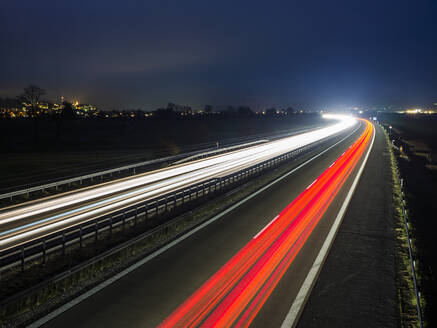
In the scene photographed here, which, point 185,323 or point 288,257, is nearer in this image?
point 185,323

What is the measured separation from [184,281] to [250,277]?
7.36 ft

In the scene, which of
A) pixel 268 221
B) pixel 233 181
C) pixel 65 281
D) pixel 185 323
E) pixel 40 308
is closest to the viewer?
pixel 185 323

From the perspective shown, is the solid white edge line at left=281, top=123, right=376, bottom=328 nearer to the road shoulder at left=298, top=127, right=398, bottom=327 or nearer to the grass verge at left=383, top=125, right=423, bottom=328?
the road shoulder at left=298, top=127, right=398, bottom=327

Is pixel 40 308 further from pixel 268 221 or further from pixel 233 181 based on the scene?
pixel 233 181

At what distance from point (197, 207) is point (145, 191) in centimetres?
648

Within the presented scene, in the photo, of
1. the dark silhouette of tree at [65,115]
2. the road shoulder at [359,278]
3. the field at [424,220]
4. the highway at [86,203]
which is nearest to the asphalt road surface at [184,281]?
the road shoulder at [359,278]

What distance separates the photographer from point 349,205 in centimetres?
1914

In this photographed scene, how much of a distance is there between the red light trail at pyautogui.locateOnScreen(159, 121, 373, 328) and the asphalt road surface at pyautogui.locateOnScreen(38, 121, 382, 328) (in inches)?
10.1

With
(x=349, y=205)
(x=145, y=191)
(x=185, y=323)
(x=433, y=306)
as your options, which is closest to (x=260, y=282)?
(x=185, y=323)

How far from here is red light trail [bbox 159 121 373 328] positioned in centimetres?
805

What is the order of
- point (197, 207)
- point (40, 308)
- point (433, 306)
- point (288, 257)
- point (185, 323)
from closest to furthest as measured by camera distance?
point (185, 323) → point (40, 308) → point (433, 306) → point (288, 257) → point (197, 207)

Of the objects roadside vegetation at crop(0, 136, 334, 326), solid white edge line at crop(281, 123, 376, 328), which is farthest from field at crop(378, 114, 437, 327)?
roadside vegetation at crop(0, 136, 334, 326)

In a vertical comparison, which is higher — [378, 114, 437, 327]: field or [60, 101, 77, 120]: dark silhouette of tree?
[60, 101, 77, 120]: dark silhouette of tree

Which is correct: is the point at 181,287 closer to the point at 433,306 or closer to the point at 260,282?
the point at 260,282
